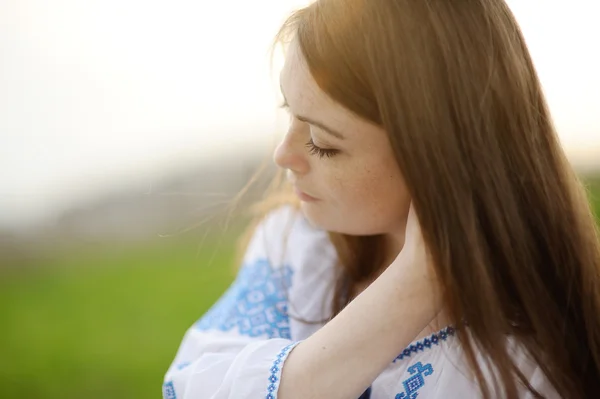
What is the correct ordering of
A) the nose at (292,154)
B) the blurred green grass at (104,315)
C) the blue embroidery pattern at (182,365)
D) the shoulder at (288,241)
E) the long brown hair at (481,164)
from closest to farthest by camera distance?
the long brown hair at (481,164) < the nose at (292,154) < the blue embroidery pattern at (182,365) < the shoulder at (288,241) < the blurred green grass at (104,315)

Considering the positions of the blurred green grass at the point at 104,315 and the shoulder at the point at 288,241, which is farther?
the blurred green grass at the point at 104,315

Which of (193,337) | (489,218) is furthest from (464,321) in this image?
(193,337)

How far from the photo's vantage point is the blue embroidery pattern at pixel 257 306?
4.16 feet

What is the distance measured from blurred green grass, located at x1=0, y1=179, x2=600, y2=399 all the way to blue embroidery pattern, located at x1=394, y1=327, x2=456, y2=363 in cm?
102

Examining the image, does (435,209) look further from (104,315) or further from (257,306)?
(104,315)

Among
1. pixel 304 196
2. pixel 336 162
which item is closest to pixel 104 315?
pixel 304 196

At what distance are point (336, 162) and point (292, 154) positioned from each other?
0.07 metres

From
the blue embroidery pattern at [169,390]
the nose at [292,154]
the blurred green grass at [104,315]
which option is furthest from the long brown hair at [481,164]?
the blurred green grass at [104,315]

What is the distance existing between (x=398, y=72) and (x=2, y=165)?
2023 mm

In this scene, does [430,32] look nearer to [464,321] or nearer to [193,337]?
[464,321]

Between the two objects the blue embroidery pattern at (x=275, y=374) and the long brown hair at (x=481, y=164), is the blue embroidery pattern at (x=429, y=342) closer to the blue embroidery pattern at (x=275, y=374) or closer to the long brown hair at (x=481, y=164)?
the long brown hair at (x=481, y=164)

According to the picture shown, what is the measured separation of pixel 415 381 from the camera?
1.11 meters

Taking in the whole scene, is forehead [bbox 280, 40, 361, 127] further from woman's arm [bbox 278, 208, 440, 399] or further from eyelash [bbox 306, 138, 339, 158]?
woman's arm [bbox 278, 208, 440, 399]

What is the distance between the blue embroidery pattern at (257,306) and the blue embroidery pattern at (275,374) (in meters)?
0.21
